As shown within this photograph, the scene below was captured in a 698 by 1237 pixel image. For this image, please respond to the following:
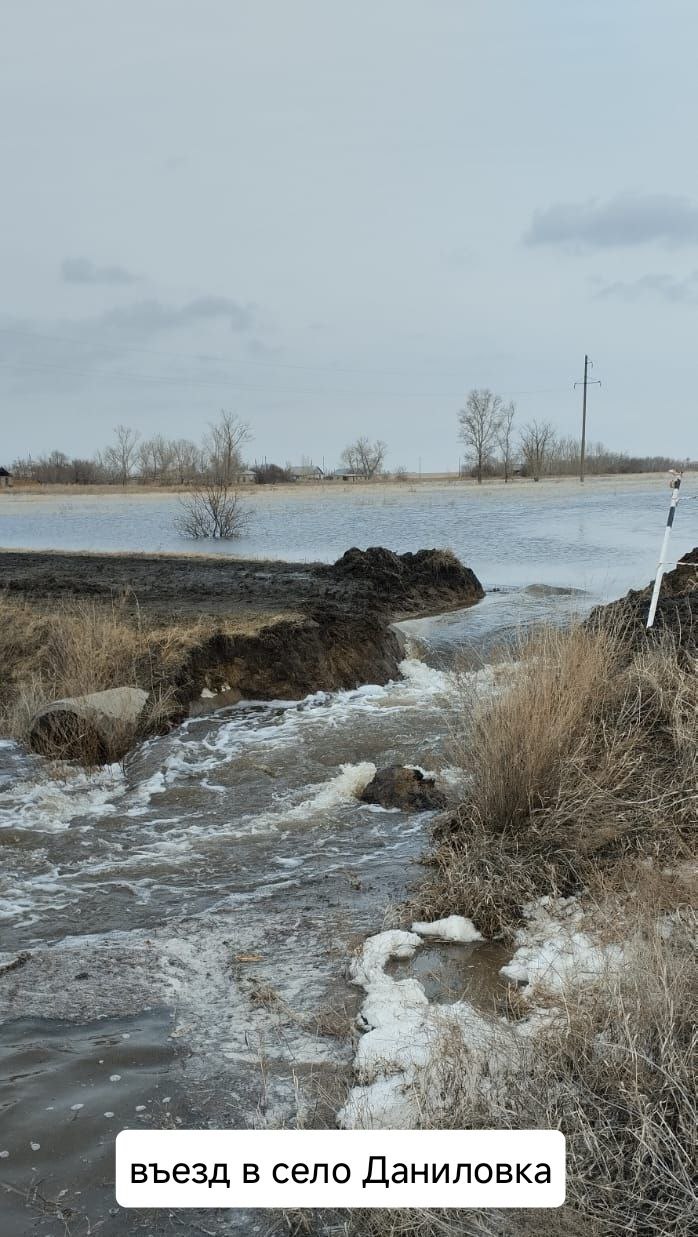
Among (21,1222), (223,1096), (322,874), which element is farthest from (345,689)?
(21,1222)

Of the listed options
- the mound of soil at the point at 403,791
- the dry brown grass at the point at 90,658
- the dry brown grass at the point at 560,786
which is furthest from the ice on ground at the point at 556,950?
the dry brown grass at the point at 90,658

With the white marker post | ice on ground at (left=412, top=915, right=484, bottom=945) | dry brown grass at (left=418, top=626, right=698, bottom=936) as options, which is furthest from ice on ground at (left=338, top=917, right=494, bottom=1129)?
the white marker post

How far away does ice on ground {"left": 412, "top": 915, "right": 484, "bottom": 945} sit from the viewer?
5215mm

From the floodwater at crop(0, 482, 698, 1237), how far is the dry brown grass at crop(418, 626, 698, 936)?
0.45 meters

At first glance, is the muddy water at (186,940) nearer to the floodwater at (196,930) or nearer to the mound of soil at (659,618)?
the floodwater at (196,930)

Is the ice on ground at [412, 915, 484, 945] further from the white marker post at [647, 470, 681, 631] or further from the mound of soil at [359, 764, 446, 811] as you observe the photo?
the white marker post at [647, 470, 681, 631]

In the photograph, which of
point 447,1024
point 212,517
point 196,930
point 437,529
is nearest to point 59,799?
point 196,930

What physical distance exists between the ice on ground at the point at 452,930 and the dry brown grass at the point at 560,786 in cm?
7

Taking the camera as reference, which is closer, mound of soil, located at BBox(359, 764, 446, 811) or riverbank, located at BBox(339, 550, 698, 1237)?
riverbank, located at BBox(339, 550, 698, 1237)

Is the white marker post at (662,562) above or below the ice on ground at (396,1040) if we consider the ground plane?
above

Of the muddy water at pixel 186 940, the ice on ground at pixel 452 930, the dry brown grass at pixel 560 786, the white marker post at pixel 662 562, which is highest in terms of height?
the white marker post at pixel 662 562

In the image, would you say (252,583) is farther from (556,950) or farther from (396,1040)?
(396,1040)

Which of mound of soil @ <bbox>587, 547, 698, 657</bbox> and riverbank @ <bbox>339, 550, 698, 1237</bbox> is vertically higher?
mound of soil @ <bbox>587, 547, 698, 657</bbox>

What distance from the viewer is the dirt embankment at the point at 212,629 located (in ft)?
34.0
